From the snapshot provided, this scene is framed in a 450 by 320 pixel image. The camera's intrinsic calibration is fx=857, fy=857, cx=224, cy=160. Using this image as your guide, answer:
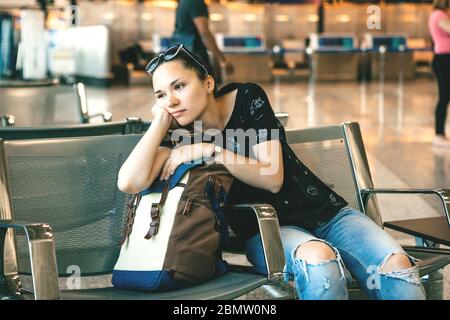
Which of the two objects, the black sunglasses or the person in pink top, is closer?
the black sunglasses

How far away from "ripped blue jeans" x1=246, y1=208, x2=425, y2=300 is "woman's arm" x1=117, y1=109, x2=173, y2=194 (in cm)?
44

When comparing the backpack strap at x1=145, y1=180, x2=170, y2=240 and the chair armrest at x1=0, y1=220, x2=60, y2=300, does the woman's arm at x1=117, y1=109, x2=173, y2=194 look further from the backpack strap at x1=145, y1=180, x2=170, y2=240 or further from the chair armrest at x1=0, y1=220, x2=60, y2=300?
the chair armrest at x1=0, y1=220, x2=60, y2=300

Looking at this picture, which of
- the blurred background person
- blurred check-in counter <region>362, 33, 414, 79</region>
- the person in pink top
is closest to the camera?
the blurred background person

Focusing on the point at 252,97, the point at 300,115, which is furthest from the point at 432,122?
the point at 252,97

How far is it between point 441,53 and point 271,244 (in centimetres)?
670

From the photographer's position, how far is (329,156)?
3.55 metres

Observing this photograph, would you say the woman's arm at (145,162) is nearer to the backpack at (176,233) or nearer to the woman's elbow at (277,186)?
the backpack at (176,233)

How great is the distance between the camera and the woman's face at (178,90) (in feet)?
9.12

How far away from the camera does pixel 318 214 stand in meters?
2.93

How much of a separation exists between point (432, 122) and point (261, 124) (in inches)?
387

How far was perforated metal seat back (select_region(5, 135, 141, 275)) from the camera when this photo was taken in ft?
9.89

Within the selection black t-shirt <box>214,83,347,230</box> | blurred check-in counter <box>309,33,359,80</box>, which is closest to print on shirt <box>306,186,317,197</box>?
black t-shirt <box>214,83,347,230</box>

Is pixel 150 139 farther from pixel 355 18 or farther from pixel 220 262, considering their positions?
pixel 355 18

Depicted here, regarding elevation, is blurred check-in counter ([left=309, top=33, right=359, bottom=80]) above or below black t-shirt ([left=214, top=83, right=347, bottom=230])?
below
